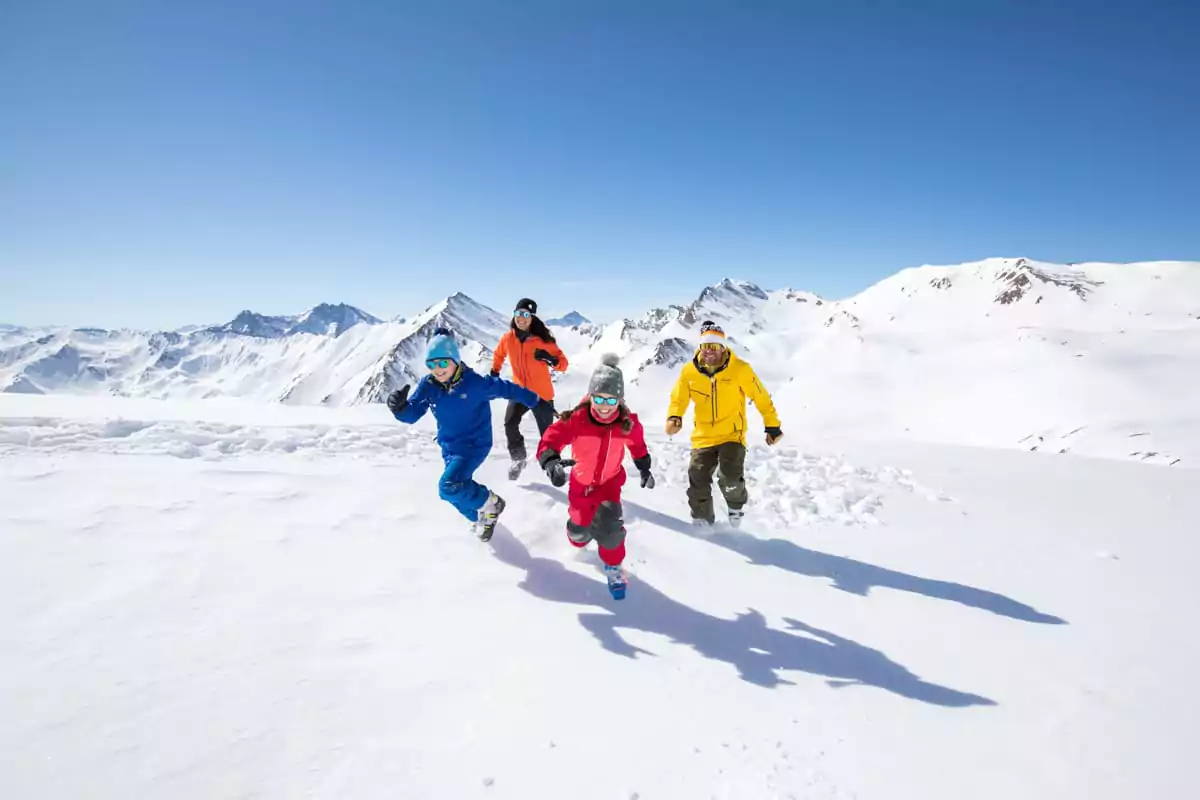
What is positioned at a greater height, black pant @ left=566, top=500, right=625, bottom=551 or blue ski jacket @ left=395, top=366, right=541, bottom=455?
blue ski jacket @ left=395, top=366, right=541, bottom=455

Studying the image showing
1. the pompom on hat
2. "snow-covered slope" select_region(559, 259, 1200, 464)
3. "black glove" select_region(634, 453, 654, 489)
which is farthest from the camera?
"snow-covered slope" select_region(559, 259, 1200, 464)

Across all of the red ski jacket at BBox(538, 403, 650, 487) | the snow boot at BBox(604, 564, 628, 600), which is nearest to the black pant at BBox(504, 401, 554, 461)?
the red ski jacket at BBox(538, 403, 650, 487)

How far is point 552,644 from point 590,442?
182cm

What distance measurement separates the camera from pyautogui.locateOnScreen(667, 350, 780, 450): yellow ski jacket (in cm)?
634

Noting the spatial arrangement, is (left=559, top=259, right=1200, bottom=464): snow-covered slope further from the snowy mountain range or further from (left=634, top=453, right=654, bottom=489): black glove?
(left=634, top=453, right=654, bottom=489): black glove

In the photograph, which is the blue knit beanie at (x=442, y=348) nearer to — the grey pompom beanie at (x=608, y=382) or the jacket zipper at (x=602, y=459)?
the grey pompom beanie at (x=608, y=382)

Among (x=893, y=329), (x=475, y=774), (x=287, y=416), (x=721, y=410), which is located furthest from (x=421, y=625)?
(x=893, y=329)

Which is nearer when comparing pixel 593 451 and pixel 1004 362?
pixel 593 451

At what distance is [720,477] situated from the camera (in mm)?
6570

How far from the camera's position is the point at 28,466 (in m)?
5.97

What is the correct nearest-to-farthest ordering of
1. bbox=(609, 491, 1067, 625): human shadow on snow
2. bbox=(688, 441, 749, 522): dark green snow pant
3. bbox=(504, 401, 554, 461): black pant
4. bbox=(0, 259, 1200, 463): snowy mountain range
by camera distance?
bbox=(609, 491, 1067, 625): human shadow on snow → bbox=(688, 441, 749, 522): dark green snow pant → bbox=(504, 401, 554, 461): black pant → bbox=(0, 259, 1200, 463): snowy mountain range

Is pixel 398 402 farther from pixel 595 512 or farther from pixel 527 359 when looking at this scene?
pixel 527 359

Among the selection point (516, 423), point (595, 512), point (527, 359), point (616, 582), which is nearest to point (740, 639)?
point (616, 582)

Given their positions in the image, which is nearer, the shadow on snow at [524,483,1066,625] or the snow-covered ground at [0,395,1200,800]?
the snow-covered ground at [0,395,1200,800]
